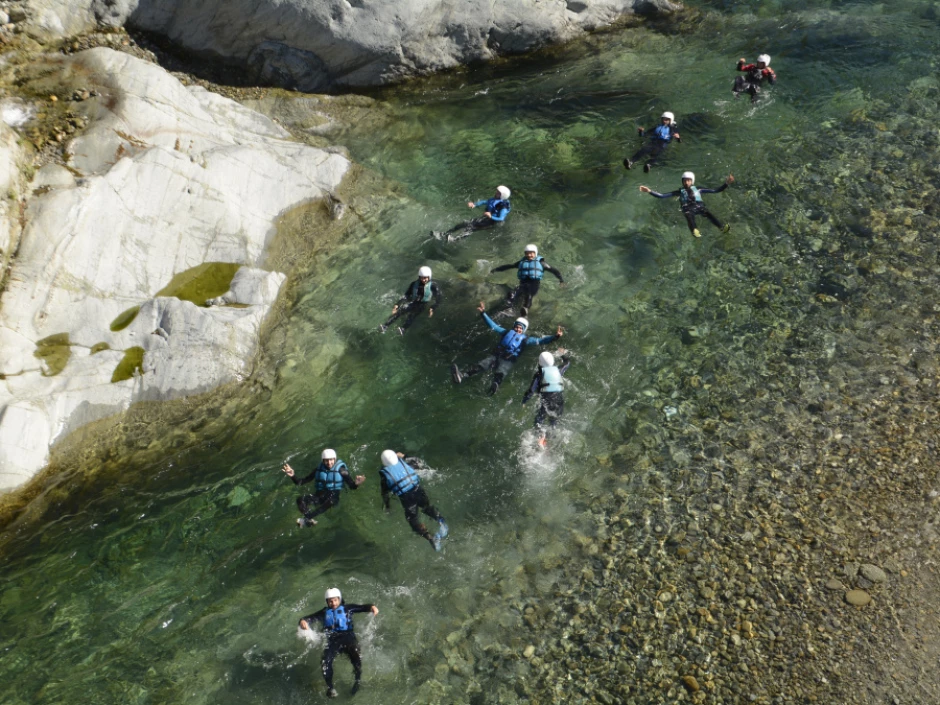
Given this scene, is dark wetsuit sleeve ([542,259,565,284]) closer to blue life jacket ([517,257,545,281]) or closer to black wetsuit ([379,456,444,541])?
blue life jacket ([517,257,545,281])

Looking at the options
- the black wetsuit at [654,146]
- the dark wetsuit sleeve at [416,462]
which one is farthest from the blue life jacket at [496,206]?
the dark wetsuit sleeve at [416,462]

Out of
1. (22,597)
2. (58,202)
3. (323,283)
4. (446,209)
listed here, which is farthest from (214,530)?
(446,209)

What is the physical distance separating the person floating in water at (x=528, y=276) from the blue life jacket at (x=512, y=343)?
1525 millimetres

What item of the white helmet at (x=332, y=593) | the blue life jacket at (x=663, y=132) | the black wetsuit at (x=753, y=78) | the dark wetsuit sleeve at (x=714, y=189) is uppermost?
the black wetsuit at (x=753, y=78)

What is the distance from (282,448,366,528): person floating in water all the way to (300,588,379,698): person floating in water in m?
2.09

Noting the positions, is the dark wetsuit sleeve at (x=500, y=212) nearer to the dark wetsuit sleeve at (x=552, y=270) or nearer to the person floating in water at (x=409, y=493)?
the dark wetsuit sleeve at (x=552, y=270)

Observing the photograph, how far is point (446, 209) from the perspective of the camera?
19.9 m

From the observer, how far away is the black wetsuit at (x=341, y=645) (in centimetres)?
1159

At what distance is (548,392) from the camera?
14.6 metres

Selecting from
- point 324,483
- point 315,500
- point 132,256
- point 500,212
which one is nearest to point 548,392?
point 324,483

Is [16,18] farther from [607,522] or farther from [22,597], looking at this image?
[607,522]

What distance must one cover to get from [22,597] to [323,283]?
30.4 feet

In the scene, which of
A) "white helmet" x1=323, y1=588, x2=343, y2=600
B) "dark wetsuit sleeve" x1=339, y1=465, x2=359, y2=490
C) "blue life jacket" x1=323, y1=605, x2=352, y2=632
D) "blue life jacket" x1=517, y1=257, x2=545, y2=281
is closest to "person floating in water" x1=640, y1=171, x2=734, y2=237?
"blue life jacket" x1=517, y1=257, x2=545, y2=281

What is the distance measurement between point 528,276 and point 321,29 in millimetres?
11344
